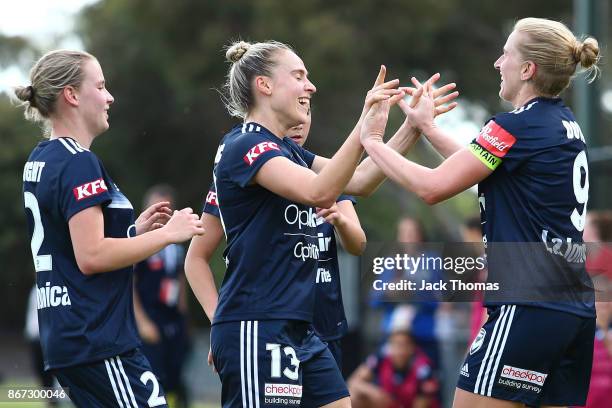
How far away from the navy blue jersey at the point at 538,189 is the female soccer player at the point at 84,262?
131cm

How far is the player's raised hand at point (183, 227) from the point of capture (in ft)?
14.3

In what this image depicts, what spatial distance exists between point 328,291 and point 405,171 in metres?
1.16

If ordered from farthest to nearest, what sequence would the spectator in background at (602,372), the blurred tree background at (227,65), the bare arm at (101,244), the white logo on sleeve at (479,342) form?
1. the blurred tree background at (227,65)
2. the spectator in background at (602,372)
3. the white logo on sleeve at (479,342)
4. the bare arm at (101,244)

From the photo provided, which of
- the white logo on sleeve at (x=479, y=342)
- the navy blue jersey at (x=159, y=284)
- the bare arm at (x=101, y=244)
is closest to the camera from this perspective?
the bare arm at (x=101, y=244)

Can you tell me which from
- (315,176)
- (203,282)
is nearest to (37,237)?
(203,282)

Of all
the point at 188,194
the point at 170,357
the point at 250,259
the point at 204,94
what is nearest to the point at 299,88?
the point at 250,259

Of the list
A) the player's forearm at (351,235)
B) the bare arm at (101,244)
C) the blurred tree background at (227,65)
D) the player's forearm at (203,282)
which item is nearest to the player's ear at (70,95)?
the bare arm at (101,244)

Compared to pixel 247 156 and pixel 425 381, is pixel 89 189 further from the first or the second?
pixel 425 381

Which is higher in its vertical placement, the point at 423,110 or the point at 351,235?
the point at 423,110

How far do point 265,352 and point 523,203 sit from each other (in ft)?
4.22

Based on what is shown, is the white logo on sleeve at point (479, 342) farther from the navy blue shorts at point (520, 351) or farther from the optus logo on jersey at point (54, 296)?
the optus logo on jersey at point (54, 296)

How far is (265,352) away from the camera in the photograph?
4.37 meters

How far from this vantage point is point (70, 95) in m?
4.54

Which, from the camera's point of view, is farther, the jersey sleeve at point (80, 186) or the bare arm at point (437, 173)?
the bare arm at point (437, 173)
